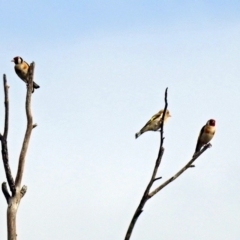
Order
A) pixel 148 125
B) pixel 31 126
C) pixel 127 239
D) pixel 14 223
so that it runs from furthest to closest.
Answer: pixel 148 125
pixel 31 126
pixel 14 223
pixel 127 239

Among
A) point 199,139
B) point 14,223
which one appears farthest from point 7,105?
point 199,139

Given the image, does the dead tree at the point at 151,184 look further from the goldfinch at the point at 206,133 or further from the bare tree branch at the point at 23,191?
the goldfinch at the point at 206,133

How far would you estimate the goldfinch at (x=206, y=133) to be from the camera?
37.4 ft

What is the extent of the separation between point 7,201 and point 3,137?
2.18 ft

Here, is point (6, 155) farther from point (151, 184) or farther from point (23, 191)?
point (151, 184)

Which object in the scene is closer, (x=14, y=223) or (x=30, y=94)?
(x=14, y=223)

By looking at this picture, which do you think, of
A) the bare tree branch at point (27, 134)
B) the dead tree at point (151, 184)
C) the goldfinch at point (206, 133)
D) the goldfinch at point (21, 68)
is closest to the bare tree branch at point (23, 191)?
the bare tree branch at point (27, 134)

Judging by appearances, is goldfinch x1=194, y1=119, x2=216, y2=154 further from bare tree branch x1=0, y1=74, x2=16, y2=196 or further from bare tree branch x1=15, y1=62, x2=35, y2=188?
bare tree branch x1=0, y1=74, x2=16, y2=196

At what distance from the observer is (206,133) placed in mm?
11570

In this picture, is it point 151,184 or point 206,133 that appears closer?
point 151,184

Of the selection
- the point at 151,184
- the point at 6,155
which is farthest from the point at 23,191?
the point at 151,184

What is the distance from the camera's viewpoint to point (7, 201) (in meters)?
6.95

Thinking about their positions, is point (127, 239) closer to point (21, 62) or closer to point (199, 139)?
point (199, 139)

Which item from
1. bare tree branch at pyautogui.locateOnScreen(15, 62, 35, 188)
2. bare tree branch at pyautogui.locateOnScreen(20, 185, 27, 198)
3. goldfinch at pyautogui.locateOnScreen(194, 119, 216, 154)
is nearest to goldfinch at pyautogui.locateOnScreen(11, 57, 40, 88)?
goldfinch at pyautogui.locateOnScreen(194, 119, 216, 154)
